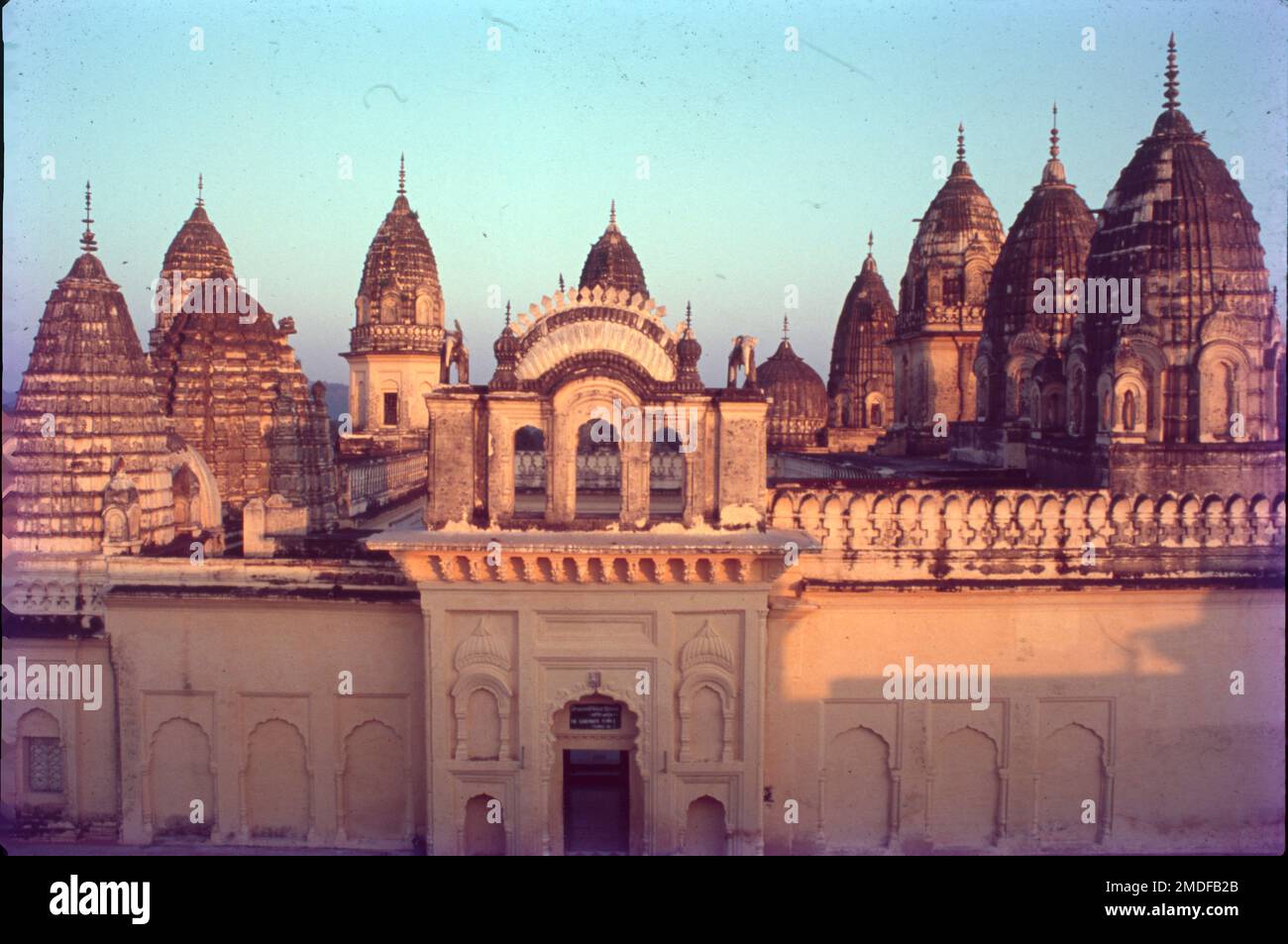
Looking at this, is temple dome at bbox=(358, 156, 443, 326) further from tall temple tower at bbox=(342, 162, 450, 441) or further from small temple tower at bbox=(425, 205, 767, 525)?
small temple tower at bbox=(425, 205, 767, 525)

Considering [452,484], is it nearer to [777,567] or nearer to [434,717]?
[434,717]

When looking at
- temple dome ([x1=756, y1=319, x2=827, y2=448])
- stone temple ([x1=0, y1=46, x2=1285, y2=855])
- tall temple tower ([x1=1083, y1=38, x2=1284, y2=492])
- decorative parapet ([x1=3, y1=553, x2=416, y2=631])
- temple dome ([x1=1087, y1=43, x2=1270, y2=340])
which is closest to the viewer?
stone temple ([x1=0, y1=46, x2=1285, y2=855])

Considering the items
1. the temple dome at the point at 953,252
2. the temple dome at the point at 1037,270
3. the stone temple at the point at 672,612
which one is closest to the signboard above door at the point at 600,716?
the stone temple at the point at 672,612

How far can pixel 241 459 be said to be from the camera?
20.4 meters

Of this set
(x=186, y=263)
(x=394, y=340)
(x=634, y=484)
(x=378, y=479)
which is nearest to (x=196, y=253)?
(x=186, y=263)

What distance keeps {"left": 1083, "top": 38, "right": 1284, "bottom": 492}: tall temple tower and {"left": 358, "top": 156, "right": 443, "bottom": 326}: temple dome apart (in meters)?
18.2

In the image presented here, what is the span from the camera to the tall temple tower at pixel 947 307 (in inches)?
974

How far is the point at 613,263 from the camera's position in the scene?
89.0ft

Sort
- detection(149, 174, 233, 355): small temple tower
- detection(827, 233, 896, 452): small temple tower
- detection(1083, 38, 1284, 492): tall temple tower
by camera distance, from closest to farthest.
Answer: detection(1083, 38, 1284, 492): tall temple tower → detection(149, 174, 233, 355): small temple tower → detection(827, 233, 896, 452): small temple tower

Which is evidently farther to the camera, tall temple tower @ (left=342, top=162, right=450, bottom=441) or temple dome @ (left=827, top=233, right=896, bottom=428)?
temple dome @ (left=827, top=233, right=896, bottom=428)

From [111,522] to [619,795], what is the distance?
7741mm

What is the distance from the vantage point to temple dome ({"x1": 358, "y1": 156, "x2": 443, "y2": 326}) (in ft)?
90.7

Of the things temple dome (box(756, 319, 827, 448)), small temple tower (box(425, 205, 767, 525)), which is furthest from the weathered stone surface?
temple dome (box(756, 319, 827, 448))

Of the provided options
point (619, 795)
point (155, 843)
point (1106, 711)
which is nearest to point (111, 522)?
point (155, 843)
